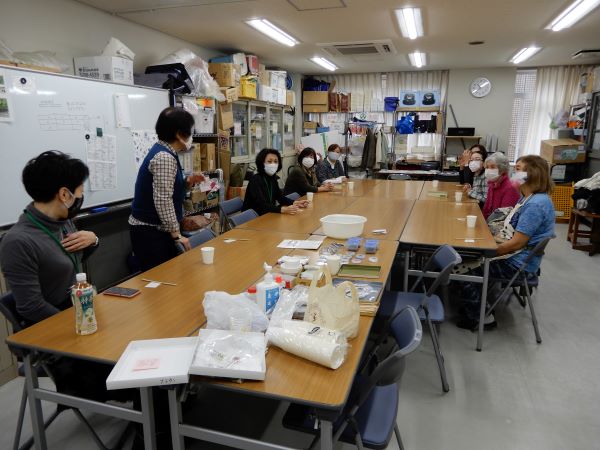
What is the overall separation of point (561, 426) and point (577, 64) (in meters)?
7.85

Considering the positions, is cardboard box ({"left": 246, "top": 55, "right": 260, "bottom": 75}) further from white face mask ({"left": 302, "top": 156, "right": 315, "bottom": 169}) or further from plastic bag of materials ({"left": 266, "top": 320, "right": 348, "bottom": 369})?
plastic bag of materials ({"left": 266, "top": 320, "right": 348, "bottom": 369})

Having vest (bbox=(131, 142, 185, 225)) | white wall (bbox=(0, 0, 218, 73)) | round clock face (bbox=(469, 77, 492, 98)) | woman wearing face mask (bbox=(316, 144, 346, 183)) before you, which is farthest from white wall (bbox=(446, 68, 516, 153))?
vest (bbox=(131, 142, 185, 225))

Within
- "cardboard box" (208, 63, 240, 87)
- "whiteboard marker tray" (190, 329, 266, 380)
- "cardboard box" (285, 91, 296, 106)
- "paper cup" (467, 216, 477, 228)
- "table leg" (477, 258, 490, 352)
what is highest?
"cardboard box" (208, 63, 240, 87)

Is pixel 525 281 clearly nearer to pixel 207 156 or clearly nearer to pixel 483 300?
pixel 483 300

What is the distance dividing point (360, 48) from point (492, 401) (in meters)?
5.22

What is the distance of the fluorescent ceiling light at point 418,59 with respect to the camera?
6723mm

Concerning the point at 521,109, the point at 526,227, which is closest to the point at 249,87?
the point at 526,227

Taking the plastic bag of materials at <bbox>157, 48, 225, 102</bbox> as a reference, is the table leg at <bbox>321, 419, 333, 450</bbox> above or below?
below

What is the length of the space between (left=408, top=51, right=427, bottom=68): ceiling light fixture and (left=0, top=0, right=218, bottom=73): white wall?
13.3 feet

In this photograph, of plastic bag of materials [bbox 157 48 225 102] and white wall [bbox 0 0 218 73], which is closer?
white wall [bbox 0 0 218 73]

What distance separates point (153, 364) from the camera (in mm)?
1339

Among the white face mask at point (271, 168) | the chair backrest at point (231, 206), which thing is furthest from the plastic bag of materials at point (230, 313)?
the white face mask at point (271, 168)

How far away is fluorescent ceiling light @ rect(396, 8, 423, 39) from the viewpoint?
14.0 ft

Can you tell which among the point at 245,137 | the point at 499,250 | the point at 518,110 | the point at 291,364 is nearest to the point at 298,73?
the point at 245,137
